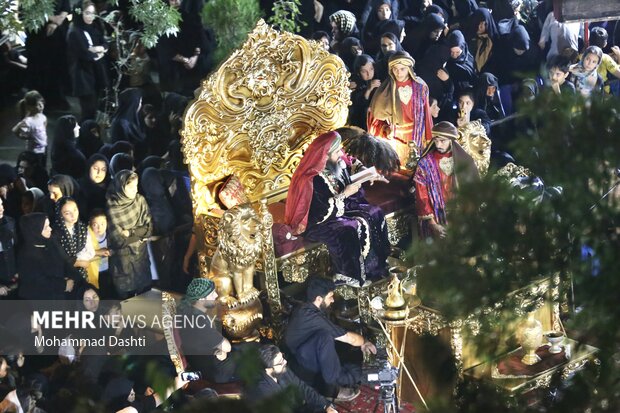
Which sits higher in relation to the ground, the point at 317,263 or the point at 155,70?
the point at 155,70

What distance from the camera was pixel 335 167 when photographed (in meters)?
11.4

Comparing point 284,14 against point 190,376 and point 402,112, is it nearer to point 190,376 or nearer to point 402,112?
point 402,112

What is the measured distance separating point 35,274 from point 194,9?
13.6 ft

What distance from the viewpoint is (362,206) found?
38.3 feet

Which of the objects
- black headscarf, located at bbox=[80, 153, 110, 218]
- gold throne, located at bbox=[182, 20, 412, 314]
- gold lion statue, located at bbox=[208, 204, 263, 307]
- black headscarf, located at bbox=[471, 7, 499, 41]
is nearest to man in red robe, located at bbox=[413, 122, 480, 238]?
gold throne, located at bbox=[182, 20, 412, 314]

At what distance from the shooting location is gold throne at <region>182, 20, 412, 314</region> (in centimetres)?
1100

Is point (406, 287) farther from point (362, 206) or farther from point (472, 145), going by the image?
point (472, 145)

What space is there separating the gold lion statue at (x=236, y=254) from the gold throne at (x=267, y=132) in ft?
0.50

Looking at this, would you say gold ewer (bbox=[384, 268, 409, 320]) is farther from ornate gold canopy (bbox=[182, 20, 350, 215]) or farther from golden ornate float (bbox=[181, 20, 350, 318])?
ornate gold canopy (bbox=[182, 20, 350, 215])

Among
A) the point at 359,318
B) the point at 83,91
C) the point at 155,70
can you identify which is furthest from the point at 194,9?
the point at 359,318

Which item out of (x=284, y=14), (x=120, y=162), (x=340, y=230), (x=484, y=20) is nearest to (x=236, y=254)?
(x=340, y=230)

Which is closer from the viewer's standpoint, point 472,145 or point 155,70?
point 472,145

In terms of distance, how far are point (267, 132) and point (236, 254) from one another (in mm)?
1494

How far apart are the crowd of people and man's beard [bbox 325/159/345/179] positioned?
34 millimetres
